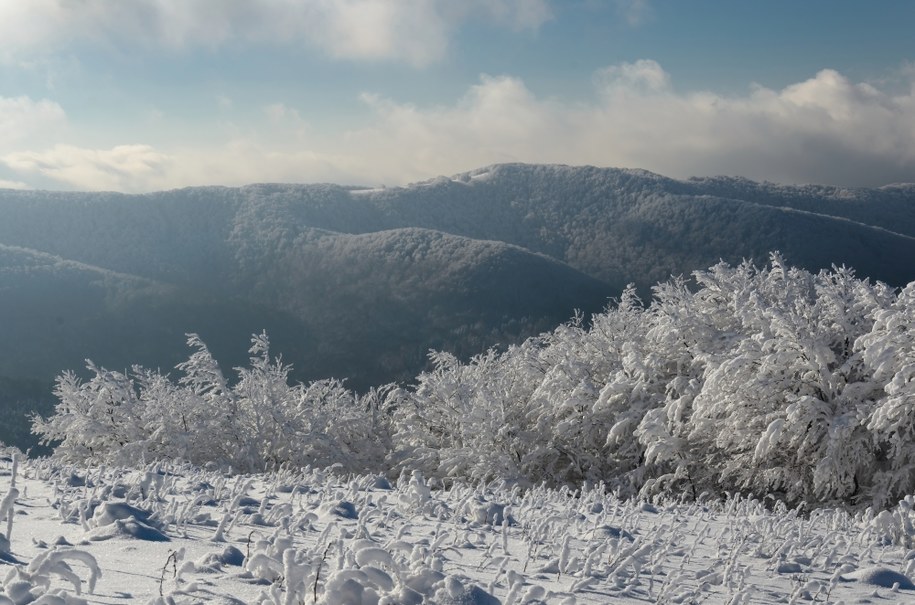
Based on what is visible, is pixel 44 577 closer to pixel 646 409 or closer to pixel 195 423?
pixel 646 409

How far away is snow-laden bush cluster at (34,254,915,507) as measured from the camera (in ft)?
71.2

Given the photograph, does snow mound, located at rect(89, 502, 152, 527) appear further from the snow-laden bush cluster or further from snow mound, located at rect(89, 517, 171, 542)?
the snow-laden bush cluster

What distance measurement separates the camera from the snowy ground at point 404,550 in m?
4.09

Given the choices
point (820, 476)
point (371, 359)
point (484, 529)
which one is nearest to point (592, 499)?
point (484, 529)

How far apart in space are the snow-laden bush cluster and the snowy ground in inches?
356

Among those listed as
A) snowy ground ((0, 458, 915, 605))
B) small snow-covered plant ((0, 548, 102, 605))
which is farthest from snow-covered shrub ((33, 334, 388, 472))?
small snow-covered plant ((0, 548, 102, 605))

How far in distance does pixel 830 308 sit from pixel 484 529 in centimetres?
2068

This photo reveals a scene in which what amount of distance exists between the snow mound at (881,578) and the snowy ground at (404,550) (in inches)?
0.7

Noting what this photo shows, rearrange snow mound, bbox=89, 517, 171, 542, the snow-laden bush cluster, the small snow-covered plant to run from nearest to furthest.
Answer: the small snow-covered plant → snow mound, bbox=89, 517, 171, 542 → the snow-laden bush cluster

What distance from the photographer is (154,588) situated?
433 cm

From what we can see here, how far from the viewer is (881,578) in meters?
6.32

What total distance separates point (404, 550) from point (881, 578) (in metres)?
4.08

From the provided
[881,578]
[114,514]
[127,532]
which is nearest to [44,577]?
[127,532]

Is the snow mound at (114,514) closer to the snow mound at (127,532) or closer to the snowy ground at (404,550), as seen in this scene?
the snowy ground at (404,550)
